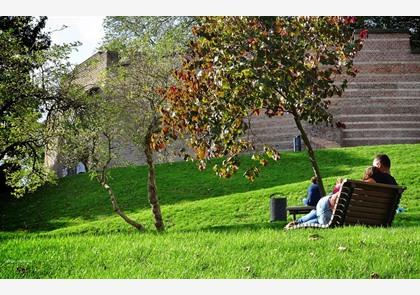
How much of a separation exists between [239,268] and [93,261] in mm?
1589

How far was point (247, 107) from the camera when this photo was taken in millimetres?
10547

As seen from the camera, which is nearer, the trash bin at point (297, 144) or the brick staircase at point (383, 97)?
the brick staircase at point (383, 97)

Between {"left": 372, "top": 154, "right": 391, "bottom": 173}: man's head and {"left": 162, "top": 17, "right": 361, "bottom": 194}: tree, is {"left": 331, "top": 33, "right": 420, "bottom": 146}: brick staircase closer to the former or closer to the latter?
{"left": 162, "top": 17, "right": 361, "bottom": 194}: tree

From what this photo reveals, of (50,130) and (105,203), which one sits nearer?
(50,130)

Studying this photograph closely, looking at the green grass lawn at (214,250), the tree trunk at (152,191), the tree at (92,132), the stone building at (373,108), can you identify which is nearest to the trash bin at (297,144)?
the stone building at (373,108)

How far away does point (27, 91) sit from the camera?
12148mm

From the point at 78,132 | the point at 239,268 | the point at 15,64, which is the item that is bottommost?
the point at 239,268

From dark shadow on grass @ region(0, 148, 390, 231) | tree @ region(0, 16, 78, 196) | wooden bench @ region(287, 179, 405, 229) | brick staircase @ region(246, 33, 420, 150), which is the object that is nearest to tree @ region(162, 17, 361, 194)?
wooden bench @ region(287, 179, 405, 229)

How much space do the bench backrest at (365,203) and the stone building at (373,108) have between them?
24.6 feet

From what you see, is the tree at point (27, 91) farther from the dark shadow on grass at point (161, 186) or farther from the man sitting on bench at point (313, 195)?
the man sitting on bench at point (313, 195)

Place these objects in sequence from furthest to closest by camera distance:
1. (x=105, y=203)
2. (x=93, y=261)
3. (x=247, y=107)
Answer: (x=105, y=203), (x=247, y=107), (x=93, y=261)

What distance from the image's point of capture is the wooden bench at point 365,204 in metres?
9.66

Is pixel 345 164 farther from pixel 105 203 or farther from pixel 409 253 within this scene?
pixel 409 253
